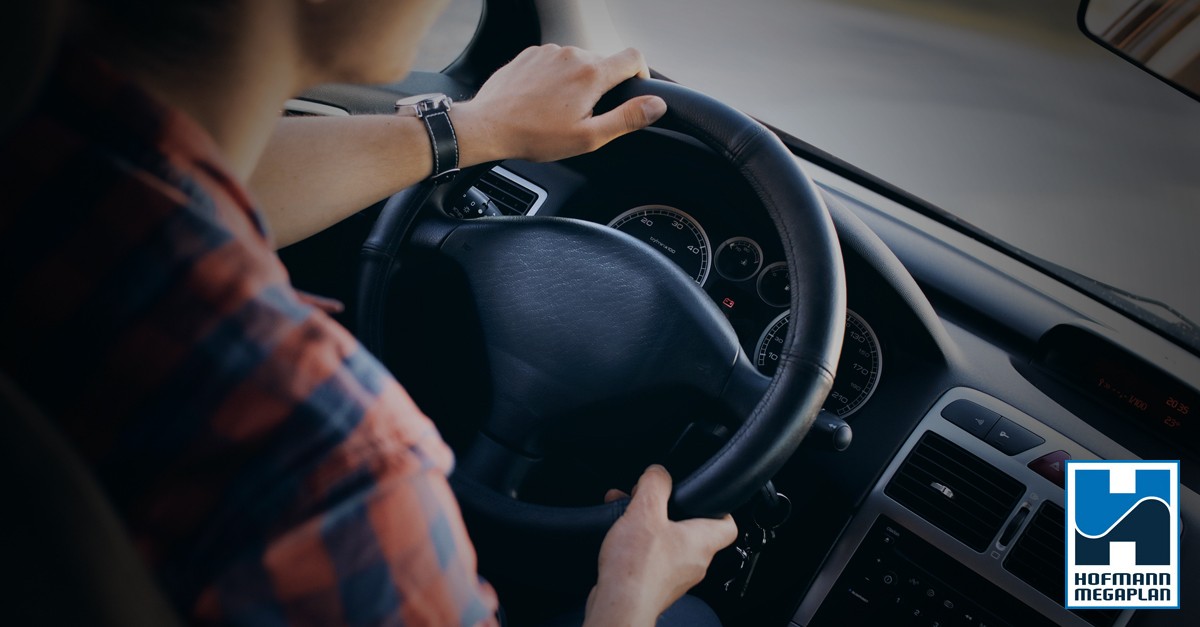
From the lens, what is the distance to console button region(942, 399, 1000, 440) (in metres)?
1.42

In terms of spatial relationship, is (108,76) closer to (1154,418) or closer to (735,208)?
(735,208)

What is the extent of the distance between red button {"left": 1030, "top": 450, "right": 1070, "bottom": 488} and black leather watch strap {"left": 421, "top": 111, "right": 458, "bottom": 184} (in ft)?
3.47

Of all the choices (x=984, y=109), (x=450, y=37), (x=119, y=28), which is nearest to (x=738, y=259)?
(x=119, y=28)

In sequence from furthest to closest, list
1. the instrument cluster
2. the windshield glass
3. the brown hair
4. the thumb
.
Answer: the windshield glass
the instrument cluster
the thumb
the brown hair

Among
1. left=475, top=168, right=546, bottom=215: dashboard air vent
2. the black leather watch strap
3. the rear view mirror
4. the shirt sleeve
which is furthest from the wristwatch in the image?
the rear view mirror

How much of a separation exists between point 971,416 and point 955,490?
130 millimetres

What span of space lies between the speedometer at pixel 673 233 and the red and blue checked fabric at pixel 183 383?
1.05 m

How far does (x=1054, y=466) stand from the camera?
4.44 ft

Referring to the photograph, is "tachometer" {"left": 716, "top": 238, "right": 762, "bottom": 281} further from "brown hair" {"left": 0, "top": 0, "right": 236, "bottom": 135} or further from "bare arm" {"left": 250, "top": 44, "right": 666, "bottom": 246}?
"brown hair" {"left": 0, "top": 0, "right": 236, "bottom": 135}

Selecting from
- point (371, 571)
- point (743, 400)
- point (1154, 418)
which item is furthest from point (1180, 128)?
point (371, 571)

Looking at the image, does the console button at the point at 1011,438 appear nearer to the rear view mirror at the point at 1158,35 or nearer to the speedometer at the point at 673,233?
the speedometer at the point at 673,233

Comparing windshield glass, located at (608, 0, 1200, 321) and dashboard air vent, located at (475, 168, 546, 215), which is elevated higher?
windshield glass, located at (608, 0, 1200, 321)

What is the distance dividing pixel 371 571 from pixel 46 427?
0.23 meters

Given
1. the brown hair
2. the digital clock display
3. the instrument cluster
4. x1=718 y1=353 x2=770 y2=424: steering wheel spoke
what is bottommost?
the brown hair
